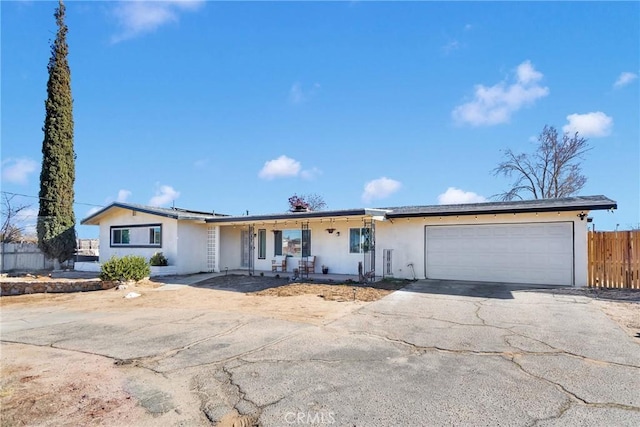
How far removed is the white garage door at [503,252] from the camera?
1131cm

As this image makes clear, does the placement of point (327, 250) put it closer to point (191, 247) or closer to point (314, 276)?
point (314, 276)

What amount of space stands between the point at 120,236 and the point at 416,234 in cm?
1470

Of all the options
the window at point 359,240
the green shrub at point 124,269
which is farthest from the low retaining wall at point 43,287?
the window at point 359,240

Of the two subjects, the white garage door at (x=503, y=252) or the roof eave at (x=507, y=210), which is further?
the white garage door at (x=503, y=252)

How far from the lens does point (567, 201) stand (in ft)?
37.1

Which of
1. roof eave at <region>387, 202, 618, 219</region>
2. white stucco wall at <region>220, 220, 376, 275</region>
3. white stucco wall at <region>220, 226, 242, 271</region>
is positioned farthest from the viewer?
white stucco wall at <region>220, 226, 242, 271</region>

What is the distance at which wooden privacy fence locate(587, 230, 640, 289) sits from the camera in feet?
35.2

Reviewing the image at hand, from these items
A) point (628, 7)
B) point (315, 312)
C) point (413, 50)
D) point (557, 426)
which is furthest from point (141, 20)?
point (628, 7)

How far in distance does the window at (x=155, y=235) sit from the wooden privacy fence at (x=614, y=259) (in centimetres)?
1673

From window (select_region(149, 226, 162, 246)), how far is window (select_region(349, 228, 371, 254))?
890cm

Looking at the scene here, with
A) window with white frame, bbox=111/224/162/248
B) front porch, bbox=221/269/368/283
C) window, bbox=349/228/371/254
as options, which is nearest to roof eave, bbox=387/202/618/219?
window, bbox=349/228/371/254

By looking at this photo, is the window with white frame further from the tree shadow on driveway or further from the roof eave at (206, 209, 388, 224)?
the tree shadow on driveway

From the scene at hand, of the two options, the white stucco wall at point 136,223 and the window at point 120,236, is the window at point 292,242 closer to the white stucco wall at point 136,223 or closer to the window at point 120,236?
the white stucco wall at point 136,223

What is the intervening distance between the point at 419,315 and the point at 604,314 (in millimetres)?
3759
